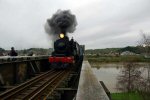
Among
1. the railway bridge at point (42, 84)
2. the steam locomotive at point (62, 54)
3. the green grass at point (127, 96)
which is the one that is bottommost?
the green grass at point (127, 96)

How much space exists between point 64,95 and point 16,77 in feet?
23.3

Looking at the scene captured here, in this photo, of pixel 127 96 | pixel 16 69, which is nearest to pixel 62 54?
pixel 16 69

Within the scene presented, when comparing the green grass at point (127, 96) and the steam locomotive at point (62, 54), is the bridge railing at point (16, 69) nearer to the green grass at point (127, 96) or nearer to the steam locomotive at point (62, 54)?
the steam locomotive at point (62, 54)

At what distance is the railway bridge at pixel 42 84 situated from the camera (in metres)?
7.98

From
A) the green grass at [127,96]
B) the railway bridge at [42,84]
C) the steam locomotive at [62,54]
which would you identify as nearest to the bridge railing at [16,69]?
the railway bridge at [42,84]

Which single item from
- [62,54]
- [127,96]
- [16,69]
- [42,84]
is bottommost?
[127,96]

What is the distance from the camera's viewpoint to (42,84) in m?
14.5

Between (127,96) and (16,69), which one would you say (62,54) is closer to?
(16,69)

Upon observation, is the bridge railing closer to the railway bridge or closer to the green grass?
the railway bridge

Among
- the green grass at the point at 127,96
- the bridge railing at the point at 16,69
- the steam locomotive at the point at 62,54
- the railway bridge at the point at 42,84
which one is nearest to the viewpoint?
the railway bridge at the point at 42,84

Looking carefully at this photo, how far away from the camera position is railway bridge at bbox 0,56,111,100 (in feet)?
26.2

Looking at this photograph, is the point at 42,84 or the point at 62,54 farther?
the point at 62,54

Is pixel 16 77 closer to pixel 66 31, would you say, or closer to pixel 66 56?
pixel 66 56

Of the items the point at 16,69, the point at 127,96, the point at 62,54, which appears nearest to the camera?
the point at 16,69
